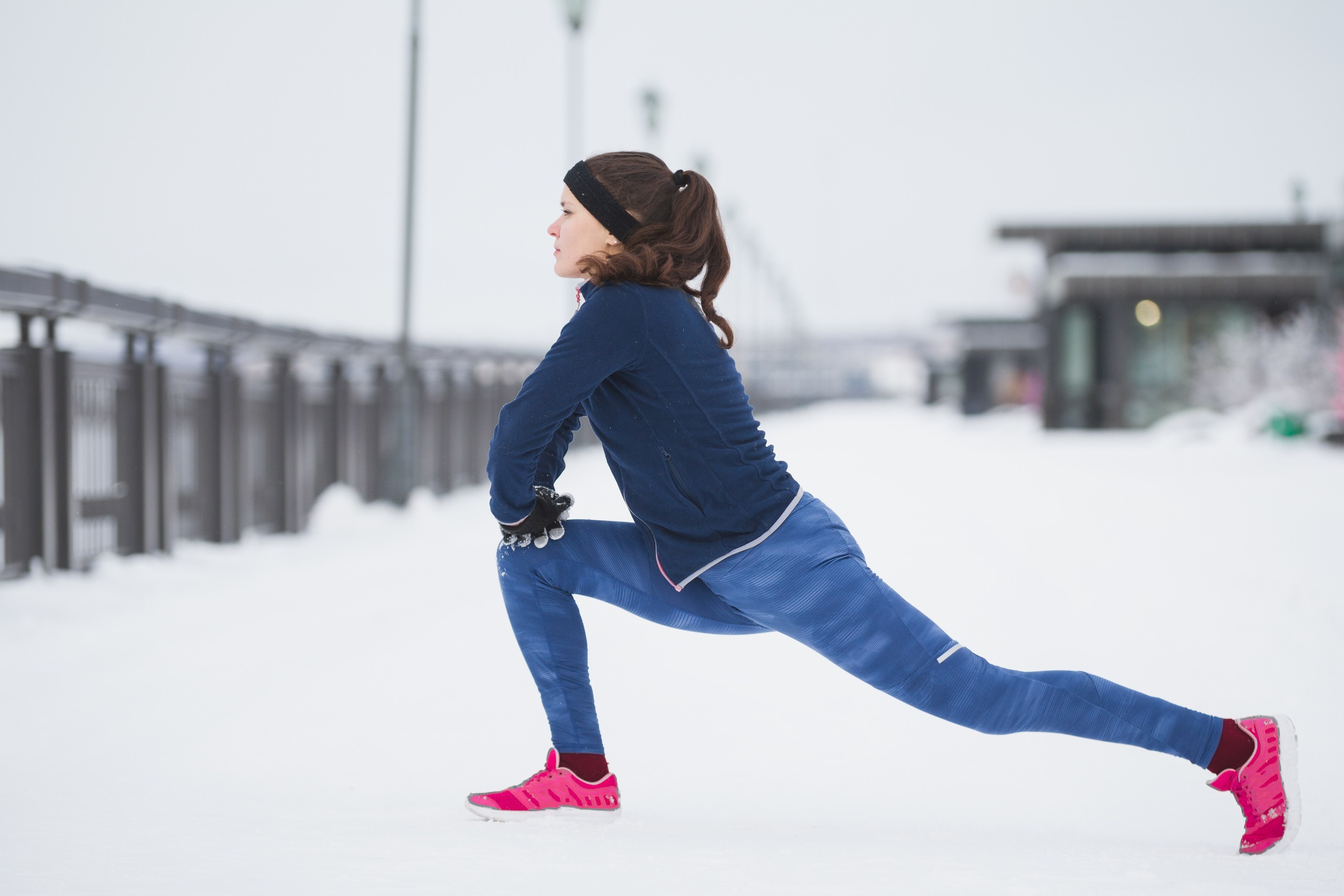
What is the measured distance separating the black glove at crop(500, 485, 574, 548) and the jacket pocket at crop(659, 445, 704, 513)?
0.96ft

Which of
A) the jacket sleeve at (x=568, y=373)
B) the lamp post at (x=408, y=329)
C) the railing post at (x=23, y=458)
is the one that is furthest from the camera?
the lamp post at (x=408, y=329)

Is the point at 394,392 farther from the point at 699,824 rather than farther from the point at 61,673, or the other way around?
the point at 699,824

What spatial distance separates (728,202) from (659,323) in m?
42.9

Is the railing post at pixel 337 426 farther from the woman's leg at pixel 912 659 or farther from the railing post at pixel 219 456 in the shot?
the woman's leg at pixel 912 659

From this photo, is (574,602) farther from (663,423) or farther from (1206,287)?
(1206,287)

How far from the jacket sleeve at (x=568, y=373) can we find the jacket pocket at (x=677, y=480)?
21 cm

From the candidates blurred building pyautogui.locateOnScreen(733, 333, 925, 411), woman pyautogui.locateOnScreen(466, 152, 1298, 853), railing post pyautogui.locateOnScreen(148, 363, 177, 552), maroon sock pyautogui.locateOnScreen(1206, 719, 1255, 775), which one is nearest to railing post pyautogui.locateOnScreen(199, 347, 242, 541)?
railing post pyautogui.locateOnScreen(148, 363, 177, 552)

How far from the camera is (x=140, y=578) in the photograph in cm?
766

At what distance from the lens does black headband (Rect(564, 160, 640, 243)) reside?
2818mm

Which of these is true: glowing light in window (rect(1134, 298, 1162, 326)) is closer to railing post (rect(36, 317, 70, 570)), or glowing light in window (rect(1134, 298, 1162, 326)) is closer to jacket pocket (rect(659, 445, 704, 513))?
railing post (rect(36, 317, 70, 570))

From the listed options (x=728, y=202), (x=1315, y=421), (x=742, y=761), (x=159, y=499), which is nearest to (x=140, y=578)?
(x=159, y=499)

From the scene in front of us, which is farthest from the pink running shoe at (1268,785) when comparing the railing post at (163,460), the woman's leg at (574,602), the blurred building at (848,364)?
the blurred building at (848,364)

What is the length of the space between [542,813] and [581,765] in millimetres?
149

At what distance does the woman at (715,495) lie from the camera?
2740mm
